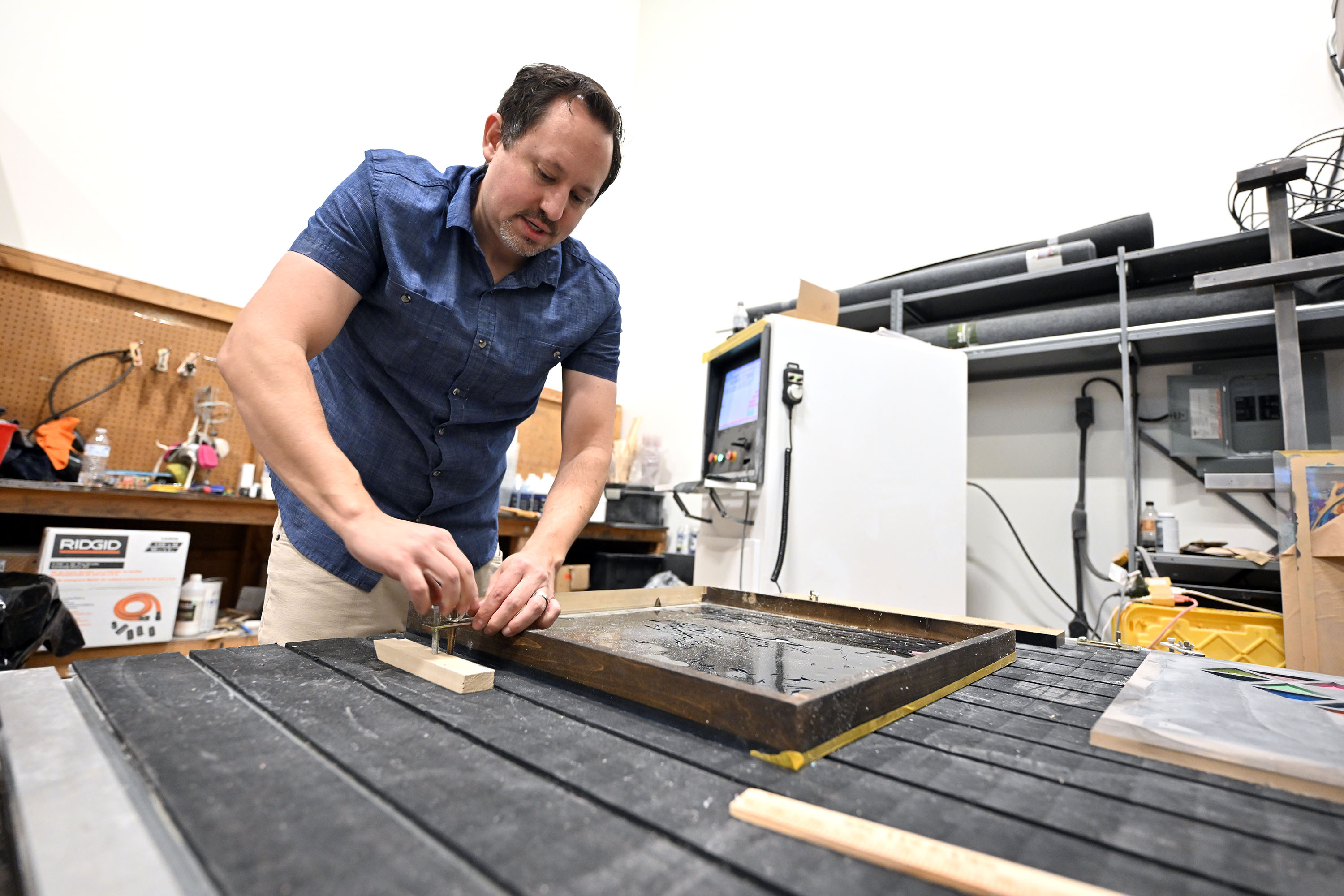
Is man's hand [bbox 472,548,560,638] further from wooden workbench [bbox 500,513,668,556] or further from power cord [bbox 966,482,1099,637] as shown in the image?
power cord [bbox 966,482,1099,637]

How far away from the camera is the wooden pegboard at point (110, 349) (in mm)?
2277

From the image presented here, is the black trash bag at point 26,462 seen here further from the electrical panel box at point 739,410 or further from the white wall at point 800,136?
the electrical panel box at point 739,410

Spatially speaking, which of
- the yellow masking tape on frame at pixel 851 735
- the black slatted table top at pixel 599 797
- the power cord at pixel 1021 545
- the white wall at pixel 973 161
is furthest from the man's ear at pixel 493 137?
the power cord at pixel 1021 545

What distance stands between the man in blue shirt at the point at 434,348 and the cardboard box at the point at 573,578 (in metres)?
1.66

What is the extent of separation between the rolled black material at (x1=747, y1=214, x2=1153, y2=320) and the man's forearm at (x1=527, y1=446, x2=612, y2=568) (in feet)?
6.50

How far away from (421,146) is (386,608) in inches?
119

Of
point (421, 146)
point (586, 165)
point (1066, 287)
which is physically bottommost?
point (586, 165)

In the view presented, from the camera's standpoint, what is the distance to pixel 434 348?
43.5 inches

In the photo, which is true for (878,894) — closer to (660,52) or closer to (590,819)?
(590,819)

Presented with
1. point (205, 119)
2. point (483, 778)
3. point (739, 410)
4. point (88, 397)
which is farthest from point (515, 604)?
point (205, 119)

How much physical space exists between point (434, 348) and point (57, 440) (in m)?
1.99

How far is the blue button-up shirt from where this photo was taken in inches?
41.5

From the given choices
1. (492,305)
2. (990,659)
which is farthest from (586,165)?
(990,659)

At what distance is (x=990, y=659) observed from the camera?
2.99ft
